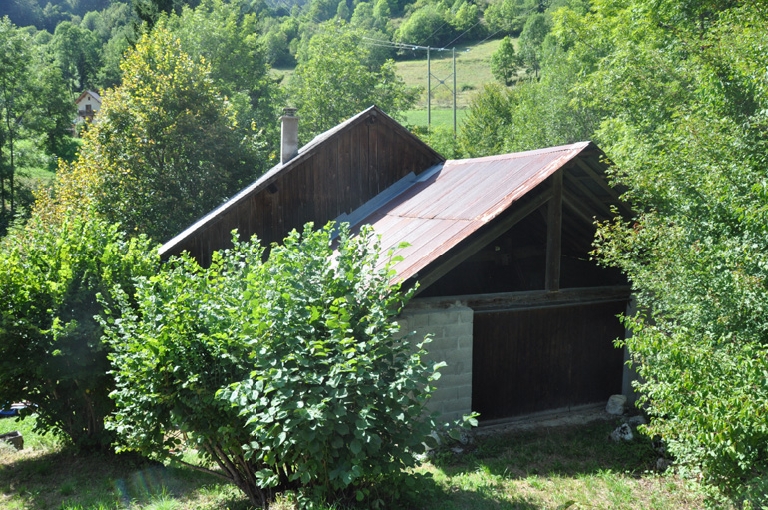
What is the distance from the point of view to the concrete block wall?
9.48 m

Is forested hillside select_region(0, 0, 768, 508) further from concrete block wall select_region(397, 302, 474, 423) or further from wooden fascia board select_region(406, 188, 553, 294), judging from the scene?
concrete block wall select_region(397, 302, 474, 423)

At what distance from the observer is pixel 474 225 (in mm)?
9023

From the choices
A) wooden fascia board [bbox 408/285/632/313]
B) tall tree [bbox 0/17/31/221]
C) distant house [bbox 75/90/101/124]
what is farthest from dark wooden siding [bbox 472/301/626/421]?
distant house [bbox 75/90/101/124]

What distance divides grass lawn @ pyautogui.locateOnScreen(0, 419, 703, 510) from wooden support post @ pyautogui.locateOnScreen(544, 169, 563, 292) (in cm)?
234

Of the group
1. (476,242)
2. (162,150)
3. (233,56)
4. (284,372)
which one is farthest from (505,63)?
(284,372)

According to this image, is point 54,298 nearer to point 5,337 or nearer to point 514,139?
point 5,337

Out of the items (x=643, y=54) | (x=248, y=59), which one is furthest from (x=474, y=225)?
(x=248, y=59)

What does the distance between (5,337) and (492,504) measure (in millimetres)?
6803

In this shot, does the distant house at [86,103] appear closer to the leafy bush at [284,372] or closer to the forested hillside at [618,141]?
the forested hillside at [618,141]

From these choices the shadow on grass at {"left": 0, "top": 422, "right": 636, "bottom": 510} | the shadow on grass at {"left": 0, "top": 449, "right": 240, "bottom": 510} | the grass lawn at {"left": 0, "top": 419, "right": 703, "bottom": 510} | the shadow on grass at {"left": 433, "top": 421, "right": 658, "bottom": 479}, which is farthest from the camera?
the shadow on grass at {"left": 433, "top": 421, "right": 658, "bottom": 479}

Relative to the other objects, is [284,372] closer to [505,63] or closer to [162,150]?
[162,150]

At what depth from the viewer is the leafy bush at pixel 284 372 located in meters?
5.58

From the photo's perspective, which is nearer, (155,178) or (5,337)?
(5,337)

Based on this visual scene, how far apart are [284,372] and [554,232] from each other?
18.9 feet
